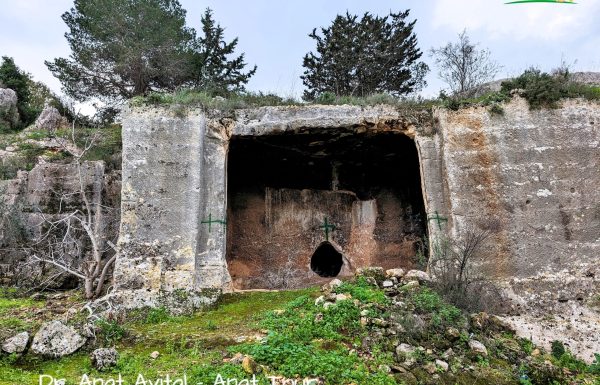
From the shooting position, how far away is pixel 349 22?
66.5 feet

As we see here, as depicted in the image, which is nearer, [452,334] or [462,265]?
[452,334]

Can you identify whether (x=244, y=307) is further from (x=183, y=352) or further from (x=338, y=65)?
(x=338, y=65)

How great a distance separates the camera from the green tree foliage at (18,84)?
65.8 feet

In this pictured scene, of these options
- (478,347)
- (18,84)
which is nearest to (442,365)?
(478,347)

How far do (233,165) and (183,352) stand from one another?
20.6 ft

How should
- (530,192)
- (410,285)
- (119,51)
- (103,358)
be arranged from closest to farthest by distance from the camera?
(103,358) → (410,285) → (530,192) → (119,51)

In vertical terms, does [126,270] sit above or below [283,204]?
below

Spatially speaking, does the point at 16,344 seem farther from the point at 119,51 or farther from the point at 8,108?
the point at 8,108

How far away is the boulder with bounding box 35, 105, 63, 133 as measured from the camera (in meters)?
16.5

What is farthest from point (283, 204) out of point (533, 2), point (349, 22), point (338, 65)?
point (349, 22)

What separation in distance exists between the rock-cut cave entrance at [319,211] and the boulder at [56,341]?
5038 mm

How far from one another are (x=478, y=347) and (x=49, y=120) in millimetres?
16046

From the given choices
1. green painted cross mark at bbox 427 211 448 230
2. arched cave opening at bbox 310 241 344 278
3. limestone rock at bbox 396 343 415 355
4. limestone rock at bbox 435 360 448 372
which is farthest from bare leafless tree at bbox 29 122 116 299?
limestone rock at bbox 435 360 448 372

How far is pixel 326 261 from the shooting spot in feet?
39.6
